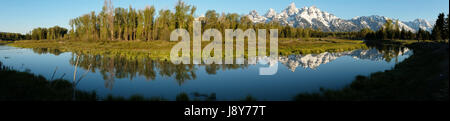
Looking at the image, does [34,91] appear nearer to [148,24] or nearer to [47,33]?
[148,24]

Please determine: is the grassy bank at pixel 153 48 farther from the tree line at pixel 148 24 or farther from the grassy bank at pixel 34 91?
the grassy bank at pixel 34 91

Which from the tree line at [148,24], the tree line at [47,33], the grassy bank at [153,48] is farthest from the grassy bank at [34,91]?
the tree line at [47,33]

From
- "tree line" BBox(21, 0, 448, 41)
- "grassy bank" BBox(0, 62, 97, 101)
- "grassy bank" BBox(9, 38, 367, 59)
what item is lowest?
"grassy bank" BBox(0, 62, 97, 101)

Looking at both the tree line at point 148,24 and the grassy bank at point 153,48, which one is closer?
the grassy bank at point 153,48

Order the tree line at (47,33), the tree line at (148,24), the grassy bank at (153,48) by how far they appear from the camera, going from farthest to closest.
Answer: the tree line at (47,33) < the tree line at (148,24) < the grassy bank at (153,48)

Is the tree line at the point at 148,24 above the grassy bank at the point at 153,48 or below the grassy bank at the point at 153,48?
above

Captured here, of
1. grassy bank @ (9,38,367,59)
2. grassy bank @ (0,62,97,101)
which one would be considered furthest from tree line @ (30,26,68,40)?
grassy bank @ (0,62,97,101)

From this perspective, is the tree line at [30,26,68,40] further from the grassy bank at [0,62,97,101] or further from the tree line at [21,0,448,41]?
the grassy bank at [0,62,97,101]

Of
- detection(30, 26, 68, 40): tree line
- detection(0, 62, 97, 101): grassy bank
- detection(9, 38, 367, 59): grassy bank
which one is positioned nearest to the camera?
detection(0, 62, 97, 101): grassy bank
